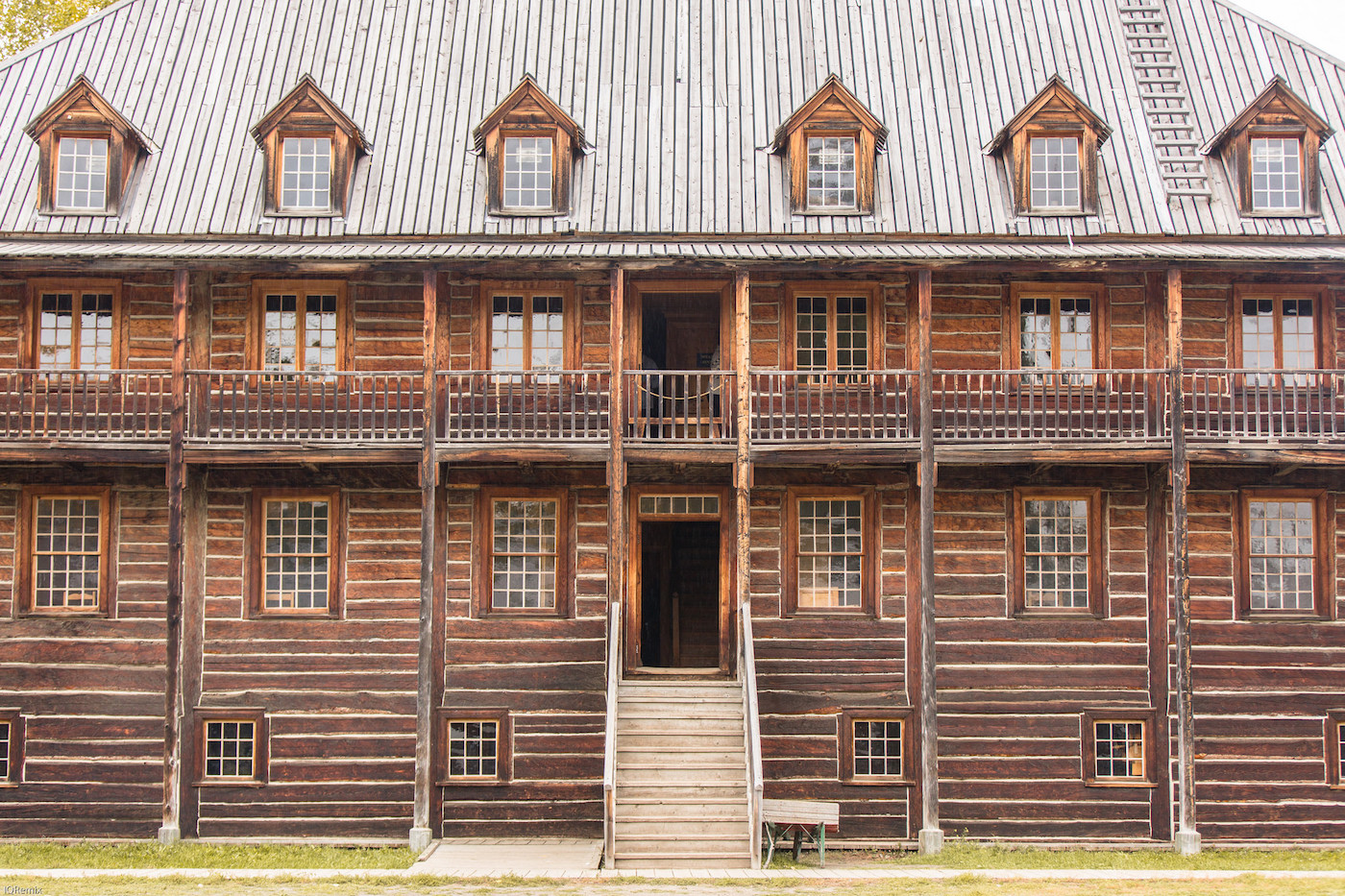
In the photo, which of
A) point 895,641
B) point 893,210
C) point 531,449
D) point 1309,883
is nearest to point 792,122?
point 893,210

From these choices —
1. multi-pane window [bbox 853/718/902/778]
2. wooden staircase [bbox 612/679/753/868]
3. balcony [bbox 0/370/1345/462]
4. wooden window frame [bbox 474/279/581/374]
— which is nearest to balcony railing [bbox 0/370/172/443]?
balcony [bbox 0/370/1345/462]

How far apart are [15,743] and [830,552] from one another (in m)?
13.4

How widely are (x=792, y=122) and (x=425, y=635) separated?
1027 centimetres

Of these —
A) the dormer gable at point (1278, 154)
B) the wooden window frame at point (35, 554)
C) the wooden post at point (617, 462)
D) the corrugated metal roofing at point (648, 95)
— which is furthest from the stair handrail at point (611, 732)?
the dormer gable at point (1278, 154)

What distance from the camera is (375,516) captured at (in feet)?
62.3

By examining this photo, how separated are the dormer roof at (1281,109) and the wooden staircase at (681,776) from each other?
1251 cm

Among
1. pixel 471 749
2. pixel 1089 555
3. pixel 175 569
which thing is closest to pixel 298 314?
pixel 175 569

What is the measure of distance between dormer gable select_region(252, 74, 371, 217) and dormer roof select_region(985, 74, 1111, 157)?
1111 cm

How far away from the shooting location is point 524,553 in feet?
62.4

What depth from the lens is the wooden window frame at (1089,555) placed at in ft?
61.6

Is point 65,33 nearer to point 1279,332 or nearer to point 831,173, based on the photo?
point 831,173

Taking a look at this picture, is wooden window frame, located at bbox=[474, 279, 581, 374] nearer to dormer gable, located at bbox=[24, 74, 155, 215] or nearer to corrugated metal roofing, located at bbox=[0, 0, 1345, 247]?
corrugated metal roofing, located at bbox=[0, 0, 1345, 247]

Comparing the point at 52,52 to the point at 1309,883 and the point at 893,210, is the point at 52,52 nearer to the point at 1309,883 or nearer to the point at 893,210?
the point at 893,210

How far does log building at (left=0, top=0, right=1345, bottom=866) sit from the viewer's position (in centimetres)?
1791
